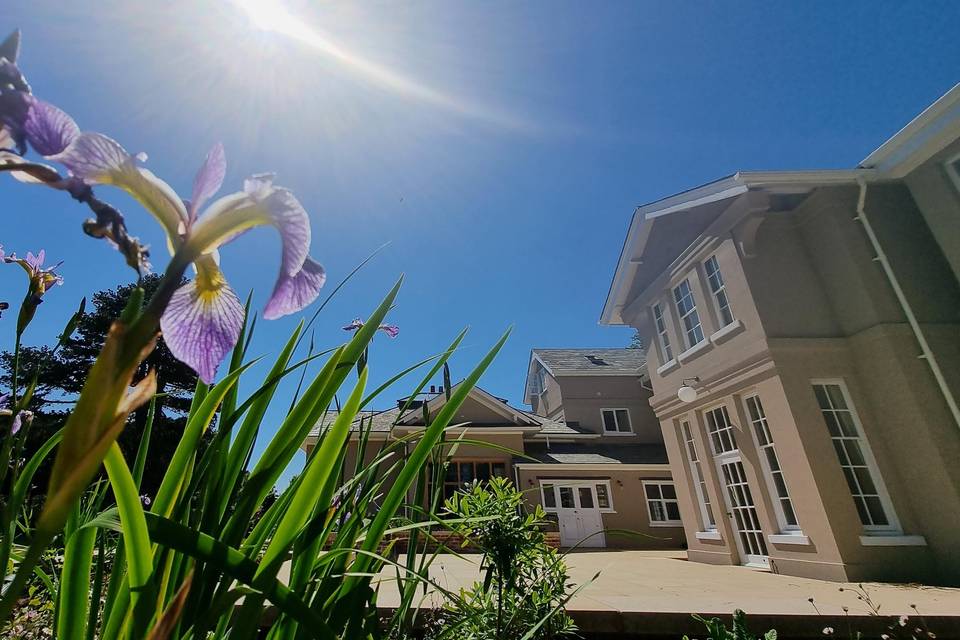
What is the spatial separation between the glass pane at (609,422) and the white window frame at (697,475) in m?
8.14

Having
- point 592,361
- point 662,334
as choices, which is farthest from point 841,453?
point 592,361

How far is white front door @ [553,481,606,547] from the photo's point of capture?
13133 millimetres

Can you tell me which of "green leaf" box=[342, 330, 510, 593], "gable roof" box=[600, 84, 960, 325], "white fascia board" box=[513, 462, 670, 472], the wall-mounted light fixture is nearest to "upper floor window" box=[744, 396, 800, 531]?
the wall-mounted light fixture

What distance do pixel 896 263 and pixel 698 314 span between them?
2.74m

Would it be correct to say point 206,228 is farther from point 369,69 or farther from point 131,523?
point 369,69

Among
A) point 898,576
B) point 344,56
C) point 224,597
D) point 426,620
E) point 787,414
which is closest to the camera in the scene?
point 224,597

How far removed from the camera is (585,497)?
13727 mm

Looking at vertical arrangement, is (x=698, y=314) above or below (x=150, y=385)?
above

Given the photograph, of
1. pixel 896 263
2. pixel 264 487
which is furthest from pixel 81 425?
pixel 896 263

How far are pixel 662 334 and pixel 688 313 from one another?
110cm

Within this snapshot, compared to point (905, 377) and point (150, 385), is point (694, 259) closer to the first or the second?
point (905, 377)

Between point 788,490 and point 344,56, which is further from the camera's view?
point 788,490

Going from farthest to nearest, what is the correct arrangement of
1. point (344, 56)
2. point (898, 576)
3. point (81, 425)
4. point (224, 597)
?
point (898, 576), point (344, 56), point (224, 597), point (81, 425)

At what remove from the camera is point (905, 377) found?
5602mm
